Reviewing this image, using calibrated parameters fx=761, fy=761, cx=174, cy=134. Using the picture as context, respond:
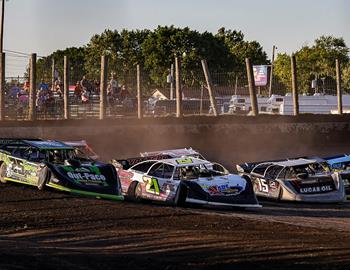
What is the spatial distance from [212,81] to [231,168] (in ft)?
18.4

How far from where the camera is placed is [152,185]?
57.9ft

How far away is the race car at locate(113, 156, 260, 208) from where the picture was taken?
54.9ft

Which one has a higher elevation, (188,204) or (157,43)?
(157,43)

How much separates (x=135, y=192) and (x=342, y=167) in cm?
644

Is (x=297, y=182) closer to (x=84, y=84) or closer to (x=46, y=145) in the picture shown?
(x=46, y=145)

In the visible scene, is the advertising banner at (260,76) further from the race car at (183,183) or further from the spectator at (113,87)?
the race car at (183,183)

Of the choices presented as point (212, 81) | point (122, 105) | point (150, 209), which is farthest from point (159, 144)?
point (150, 209)

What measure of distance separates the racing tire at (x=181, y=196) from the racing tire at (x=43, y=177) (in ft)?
9.44

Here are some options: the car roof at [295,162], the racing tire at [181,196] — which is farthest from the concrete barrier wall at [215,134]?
the racing tire at [181,196]

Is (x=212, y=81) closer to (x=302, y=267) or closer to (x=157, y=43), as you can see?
(x=302, y=267)

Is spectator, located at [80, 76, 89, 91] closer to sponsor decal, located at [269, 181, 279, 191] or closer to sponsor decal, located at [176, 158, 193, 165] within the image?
sponsor decal, located at [176, 158, 193, 165]

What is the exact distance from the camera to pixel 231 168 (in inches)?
1025

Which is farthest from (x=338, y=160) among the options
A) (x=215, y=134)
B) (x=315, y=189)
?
(x=215, y=134)

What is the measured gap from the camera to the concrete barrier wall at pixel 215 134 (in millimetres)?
25891
